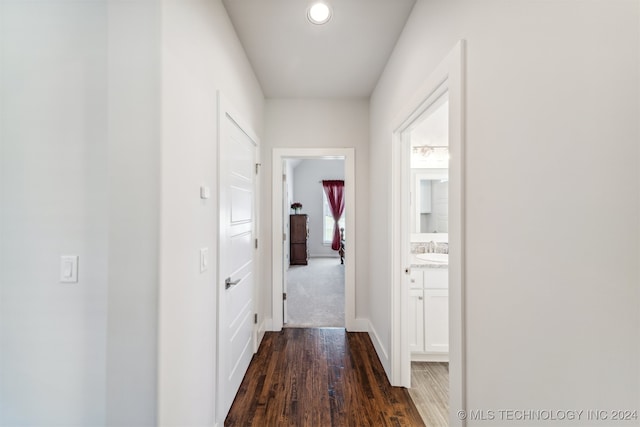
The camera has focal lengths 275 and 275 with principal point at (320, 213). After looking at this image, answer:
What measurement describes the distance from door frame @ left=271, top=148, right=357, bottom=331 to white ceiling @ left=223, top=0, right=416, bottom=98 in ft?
2.13

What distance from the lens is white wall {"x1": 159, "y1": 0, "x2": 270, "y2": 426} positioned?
1.07 metres

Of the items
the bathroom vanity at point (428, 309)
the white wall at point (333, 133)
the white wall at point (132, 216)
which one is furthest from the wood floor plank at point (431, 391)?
the white wall at point (132, 216)

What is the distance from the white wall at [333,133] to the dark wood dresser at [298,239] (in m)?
4.03

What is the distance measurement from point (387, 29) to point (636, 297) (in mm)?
2044

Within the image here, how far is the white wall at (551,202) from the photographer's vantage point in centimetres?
55

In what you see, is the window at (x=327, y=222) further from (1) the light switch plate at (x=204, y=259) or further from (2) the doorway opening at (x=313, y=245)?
(1) the light switch plate at (x=204, y=259)

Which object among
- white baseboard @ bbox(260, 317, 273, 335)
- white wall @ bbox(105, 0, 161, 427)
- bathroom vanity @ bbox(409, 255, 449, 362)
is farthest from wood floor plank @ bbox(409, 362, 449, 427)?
white wall @ bbox(105, 0, 161, 427)

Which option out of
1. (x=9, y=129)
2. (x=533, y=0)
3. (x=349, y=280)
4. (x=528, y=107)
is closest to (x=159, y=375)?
(x=9, y=129)

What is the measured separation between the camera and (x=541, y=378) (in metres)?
0.75

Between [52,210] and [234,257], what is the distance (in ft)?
3.39

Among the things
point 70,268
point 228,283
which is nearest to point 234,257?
point 228,283

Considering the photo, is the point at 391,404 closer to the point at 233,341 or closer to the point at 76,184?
the point at 233,341

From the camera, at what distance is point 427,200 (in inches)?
119

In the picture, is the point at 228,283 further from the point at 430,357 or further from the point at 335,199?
the point at 335,199
